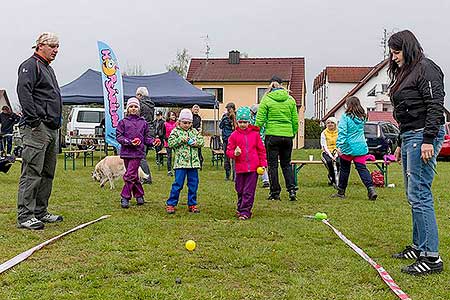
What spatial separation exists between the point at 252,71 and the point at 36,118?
40.5 meters

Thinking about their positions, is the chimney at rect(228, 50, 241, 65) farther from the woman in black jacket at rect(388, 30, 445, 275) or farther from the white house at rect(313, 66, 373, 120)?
the woman in black jacket at rect(388, 30, 445, 275)

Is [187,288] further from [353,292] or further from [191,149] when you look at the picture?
[191,149]

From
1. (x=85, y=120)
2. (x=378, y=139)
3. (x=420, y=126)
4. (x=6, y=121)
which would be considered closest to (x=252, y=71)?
(x=85, y=120)

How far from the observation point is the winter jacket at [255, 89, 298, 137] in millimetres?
8797

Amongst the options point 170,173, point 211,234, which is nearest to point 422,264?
point 211,234

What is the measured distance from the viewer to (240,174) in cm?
760

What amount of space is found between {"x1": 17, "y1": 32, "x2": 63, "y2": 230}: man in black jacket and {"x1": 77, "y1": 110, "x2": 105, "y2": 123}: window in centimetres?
1867

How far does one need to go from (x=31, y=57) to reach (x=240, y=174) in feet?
9.34

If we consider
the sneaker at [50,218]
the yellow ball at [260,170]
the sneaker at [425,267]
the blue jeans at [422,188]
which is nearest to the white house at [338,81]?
the yellow ball at [260,170]

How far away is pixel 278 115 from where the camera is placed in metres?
8.80

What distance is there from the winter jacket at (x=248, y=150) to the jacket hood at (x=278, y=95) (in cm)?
131

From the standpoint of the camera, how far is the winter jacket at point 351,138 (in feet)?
31.0

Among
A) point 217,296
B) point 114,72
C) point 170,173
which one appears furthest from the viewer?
point 114,72

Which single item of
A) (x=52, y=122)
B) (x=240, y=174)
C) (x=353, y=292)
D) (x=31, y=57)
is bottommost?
(x=353, y=292)
